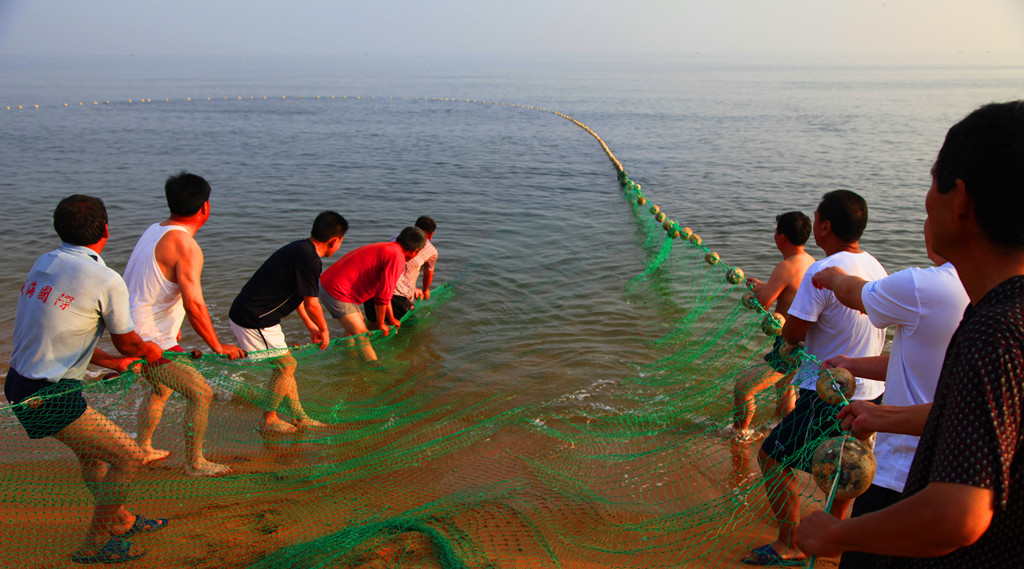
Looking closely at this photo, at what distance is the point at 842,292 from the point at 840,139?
21.5 metres

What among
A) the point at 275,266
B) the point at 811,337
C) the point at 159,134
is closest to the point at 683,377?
the point at 811,337

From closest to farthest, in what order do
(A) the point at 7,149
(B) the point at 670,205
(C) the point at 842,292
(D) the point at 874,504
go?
(D) the point at 874,504 → (C) the point at 842,292 → (B) the point at 670,205 → (A) the point at 7,149

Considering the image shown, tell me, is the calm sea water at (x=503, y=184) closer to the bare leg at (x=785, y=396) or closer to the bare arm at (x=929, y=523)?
the bare leg at (x=785, y=396)

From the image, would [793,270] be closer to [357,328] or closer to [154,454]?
[357,328]

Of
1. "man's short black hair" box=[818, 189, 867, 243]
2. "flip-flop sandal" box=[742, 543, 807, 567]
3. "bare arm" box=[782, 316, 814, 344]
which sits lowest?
"flip-flop sandal" box=[742, 543, 807, 567]

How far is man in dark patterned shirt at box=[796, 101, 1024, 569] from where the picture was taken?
3.57ft

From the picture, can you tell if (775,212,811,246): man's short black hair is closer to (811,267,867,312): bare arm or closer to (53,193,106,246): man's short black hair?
(811,267,867,312): bare arm

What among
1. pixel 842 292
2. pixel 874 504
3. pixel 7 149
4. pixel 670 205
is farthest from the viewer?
pixel 7 149

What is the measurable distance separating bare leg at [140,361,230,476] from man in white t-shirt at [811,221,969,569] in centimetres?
334

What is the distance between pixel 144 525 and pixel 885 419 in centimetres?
338

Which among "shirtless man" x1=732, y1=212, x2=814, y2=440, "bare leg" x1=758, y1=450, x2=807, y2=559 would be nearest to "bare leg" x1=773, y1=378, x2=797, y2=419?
"shirtless man" x1=732, y1=212, x2=814, y2=440

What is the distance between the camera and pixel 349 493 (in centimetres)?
364

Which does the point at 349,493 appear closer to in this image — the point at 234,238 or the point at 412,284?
the point at 412,284

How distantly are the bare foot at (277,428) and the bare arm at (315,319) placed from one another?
573 millimetres
